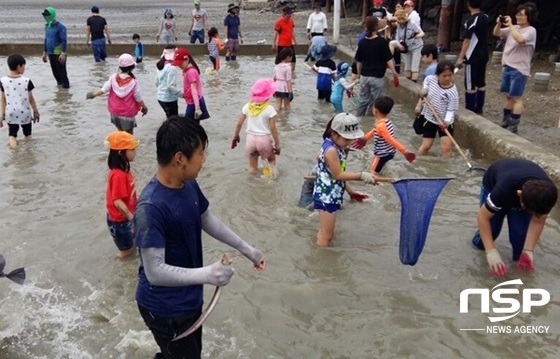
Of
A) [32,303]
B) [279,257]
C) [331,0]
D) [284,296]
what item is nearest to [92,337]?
[32,303]

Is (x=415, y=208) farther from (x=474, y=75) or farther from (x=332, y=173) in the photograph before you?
(x=474, y=75)

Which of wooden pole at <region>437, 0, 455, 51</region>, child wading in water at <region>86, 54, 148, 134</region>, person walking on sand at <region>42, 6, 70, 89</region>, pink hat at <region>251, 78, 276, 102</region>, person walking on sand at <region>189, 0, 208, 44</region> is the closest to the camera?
pink hat at <region>251, 78, 276, 102</region>

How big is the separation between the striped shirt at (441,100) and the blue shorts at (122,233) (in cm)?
421

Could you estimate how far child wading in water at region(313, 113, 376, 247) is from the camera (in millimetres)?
4598

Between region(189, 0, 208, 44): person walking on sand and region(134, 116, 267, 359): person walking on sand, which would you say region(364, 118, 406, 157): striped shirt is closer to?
region(134, 116, 267, 359): person walking on sand

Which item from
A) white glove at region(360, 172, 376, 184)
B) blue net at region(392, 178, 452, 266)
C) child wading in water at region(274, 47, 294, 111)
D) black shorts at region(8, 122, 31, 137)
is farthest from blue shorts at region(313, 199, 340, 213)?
black shorts at region(8, 122, 31, 137)

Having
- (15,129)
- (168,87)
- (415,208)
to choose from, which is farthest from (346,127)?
(15,129)

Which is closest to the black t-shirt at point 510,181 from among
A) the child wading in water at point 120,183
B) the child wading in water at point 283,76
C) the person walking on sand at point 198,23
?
the child wading in water at point 120,183

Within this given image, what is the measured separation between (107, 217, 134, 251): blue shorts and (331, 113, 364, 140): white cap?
1983mm

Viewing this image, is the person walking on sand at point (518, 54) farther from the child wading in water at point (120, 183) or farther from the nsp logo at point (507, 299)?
the child wading in water at point (120, 183)

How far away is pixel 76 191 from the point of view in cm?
657

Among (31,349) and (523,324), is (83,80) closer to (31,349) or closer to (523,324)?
(31,349)

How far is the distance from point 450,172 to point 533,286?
9.06 ft

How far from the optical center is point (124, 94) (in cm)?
727
